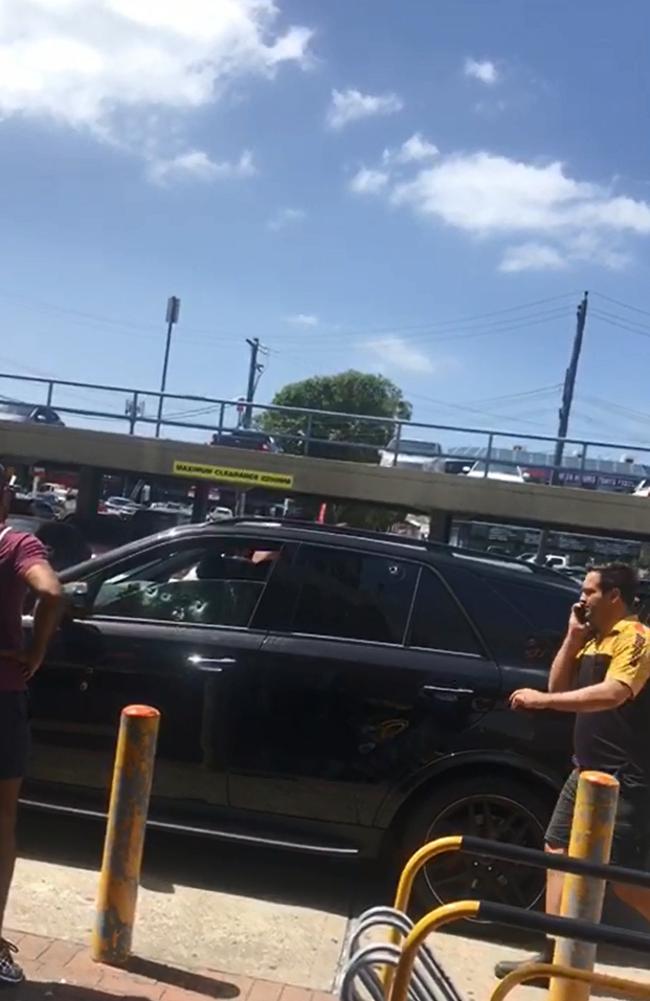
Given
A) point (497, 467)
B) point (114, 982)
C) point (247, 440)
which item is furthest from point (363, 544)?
point (247, 440)

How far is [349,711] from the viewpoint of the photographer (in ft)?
15.9

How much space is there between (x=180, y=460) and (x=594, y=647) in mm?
18297

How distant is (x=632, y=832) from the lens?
13.4 feet

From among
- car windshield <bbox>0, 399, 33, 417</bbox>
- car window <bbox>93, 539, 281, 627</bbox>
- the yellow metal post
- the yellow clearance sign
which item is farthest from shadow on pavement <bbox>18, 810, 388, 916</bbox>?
car windshield <bbox>0, 399, 33, 417</bbox>

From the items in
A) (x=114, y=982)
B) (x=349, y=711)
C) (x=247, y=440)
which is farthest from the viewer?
(x=247, y=440)

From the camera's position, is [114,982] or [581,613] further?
[581,613]

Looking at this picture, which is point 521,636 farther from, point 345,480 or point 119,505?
point 119,505

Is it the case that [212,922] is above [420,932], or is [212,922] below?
below

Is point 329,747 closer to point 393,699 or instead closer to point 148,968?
point 393,699

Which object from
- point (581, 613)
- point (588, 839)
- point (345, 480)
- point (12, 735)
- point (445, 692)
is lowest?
point (588, 839)

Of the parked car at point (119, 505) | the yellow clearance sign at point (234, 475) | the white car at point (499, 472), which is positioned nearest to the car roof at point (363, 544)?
the white car at point (499, 472)

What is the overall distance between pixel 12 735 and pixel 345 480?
59.3 feet

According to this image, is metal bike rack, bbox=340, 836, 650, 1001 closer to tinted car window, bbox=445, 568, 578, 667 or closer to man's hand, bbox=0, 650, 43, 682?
man's hand, bbox=0, 650, 43, 682

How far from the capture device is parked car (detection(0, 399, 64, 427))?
22266mm
